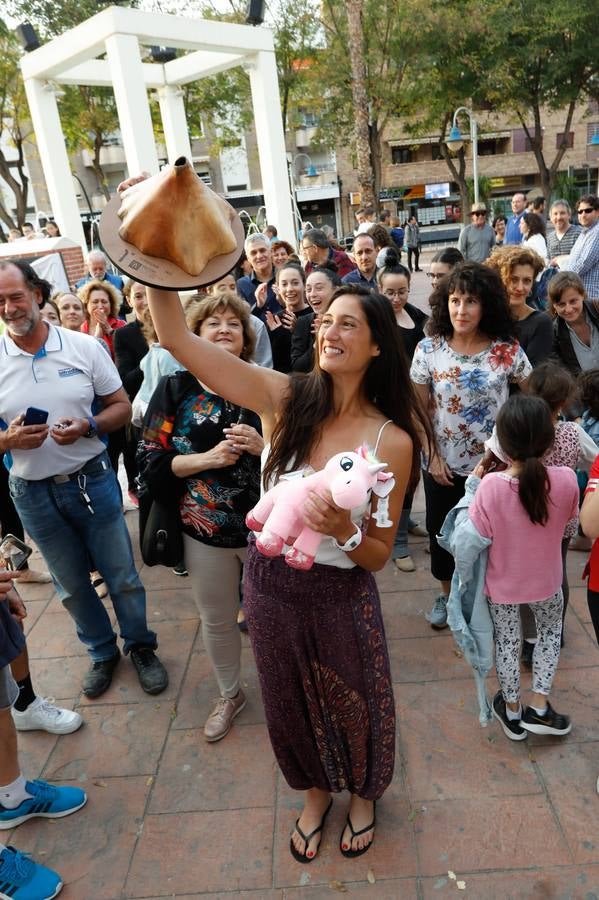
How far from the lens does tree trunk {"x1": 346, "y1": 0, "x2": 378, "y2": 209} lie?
50.1ft

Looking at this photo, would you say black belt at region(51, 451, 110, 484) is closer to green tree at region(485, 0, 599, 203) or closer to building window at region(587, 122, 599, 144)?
green tree at region(485, 0, 599, 203)

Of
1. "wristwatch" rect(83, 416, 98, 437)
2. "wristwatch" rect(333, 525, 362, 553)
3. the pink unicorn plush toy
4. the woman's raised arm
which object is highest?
the woman's raised arm

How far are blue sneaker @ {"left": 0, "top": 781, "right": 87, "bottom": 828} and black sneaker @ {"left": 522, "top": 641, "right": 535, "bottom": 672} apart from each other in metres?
2.16

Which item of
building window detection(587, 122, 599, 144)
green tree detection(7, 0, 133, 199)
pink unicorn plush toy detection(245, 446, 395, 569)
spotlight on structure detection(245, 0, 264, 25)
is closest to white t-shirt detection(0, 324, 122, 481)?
pink unicorn plush toy detection(245, 446, 395, 569)

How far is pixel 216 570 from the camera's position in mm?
2850

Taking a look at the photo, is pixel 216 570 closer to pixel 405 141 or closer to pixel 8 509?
pixel 8 509

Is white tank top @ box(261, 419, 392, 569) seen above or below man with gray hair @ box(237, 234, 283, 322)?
above

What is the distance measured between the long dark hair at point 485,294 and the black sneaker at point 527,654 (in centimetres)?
156

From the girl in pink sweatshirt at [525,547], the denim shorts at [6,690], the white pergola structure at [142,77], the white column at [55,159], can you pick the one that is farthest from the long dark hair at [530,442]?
the white column at [55,159]

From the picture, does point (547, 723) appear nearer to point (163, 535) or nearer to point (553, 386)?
point (553, 386)

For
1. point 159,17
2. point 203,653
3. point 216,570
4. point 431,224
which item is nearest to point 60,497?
point 216,570

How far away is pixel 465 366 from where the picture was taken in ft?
10.4

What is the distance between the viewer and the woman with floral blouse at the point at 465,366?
3111 millimetres

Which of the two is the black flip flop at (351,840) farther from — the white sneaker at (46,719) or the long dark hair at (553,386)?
the long dark hair at (553,386)
